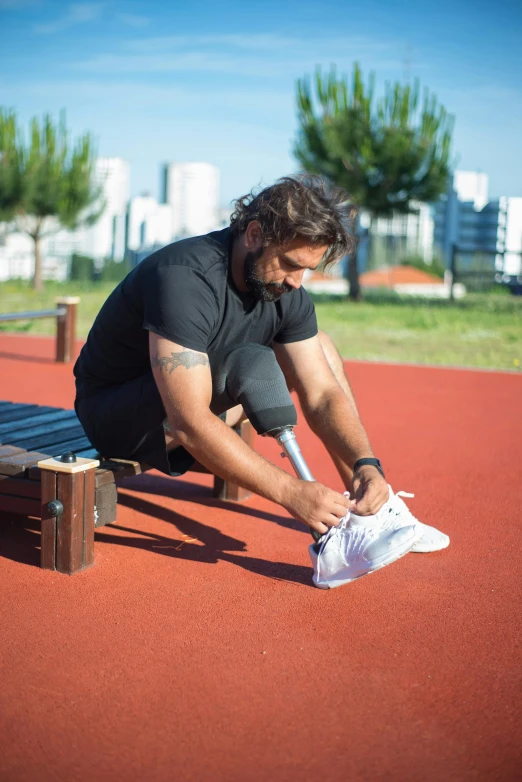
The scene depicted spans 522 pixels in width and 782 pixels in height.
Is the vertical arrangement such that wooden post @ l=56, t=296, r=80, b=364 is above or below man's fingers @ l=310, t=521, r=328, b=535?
below

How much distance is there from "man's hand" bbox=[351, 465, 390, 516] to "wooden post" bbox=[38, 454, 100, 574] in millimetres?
926

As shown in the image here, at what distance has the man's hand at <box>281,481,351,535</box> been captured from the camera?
2656 millimetres

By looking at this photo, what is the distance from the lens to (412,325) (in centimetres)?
1445

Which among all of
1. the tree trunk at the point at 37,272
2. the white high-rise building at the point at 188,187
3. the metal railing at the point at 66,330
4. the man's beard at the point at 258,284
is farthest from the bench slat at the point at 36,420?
the white high-rise building at the point at 188,187

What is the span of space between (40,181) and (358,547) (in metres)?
24.7

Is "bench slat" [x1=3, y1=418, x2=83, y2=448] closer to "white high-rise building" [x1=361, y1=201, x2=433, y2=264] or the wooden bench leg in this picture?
the wooden bench leg

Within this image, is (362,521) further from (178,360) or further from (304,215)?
(304,215)

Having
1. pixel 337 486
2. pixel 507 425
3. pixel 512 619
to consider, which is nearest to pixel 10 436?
pixel 337 486

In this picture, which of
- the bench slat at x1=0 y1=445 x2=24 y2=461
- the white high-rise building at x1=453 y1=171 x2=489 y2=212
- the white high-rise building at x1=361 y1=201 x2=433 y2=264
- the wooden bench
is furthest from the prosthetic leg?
the white high-rise building at x1=453 y1=171 x2=489 y2=212

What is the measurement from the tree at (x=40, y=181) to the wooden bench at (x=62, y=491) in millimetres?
22117

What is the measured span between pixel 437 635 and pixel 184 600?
85 cm

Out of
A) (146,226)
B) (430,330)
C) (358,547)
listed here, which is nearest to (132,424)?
(358,547)

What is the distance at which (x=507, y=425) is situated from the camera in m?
6.14

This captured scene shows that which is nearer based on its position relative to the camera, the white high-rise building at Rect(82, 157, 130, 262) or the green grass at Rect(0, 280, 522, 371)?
the green grass at Rect(0, 280, 522, 371)
